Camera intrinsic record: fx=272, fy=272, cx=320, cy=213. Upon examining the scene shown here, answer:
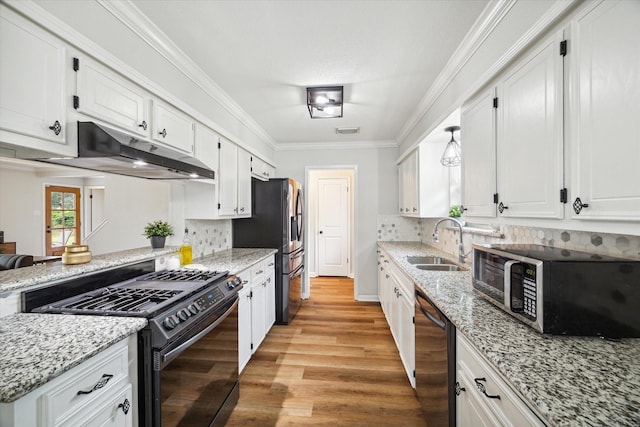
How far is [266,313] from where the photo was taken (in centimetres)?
294

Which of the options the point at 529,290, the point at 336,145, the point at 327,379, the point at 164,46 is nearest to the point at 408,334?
the point at 327,379

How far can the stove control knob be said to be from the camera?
1.18 m

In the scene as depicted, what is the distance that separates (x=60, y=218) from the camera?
1606mm

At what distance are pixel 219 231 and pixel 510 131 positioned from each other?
279cm

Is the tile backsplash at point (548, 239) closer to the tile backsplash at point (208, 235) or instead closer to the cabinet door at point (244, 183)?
the cabinet door at point (244, 183)

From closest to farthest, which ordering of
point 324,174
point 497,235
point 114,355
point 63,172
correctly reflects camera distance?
point 114,355, point 63,172, point 497,235, point 324,174

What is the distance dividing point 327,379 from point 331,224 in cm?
380

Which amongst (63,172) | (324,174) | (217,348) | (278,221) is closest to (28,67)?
(63,172)

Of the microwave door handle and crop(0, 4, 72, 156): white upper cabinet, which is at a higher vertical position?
crop(0, 4, 72, 156): white upper cabinet

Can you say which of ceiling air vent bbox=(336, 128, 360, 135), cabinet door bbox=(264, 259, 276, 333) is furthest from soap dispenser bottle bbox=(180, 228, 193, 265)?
ceiling air vent bbox=(336, 128, 360, 135)

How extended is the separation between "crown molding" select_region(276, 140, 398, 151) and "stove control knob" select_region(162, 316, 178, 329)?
3533 millimetres

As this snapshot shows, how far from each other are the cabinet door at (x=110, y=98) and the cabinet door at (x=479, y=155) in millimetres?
2010

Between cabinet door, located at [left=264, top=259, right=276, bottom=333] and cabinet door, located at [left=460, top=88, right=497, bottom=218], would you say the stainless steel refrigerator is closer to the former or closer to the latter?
cabinet door, located at [left=264, top=259, right=276, bottom=333]

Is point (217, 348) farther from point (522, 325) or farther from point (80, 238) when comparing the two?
point (522, 325)
